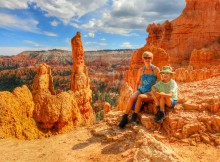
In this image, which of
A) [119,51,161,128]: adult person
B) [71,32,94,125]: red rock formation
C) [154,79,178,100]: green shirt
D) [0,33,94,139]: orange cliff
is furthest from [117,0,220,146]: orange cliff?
[71,32,94,125]: red rock formation

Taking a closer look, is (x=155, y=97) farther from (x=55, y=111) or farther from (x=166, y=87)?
(x=55, y=111)

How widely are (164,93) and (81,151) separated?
229 cm

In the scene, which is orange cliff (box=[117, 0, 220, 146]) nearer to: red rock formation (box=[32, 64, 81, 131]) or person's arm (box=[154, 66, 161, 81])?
person's arm (box=[154, 66, 161, 81])

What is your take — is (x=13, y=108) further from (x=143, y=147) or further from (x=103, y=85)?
(x=103, y=85)

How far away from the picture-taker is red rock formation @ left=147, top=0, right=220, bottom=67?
30938mm

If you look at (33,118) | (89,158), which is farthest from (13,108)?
(89,158)

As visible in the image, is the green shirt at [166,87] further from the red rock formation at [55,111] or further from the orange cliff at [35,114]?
the red rock formation at [55,111]

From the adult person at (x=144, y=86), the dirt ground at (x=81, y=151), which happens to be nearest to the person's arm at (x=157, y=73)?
the adult person at (x=144, y=86)

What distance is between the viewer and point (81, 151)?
15.4 ft

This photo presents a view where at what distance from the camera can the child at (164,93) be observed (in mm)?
4901

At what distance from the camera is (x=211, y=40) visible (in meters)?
30.7

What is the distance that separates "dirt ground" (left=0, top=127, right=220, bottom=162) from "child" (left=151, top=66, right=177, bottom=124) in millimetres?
810

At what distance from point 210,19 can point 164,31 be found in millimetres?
7141

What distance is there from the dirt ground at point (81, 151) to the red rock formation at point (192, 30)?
90.7ft
